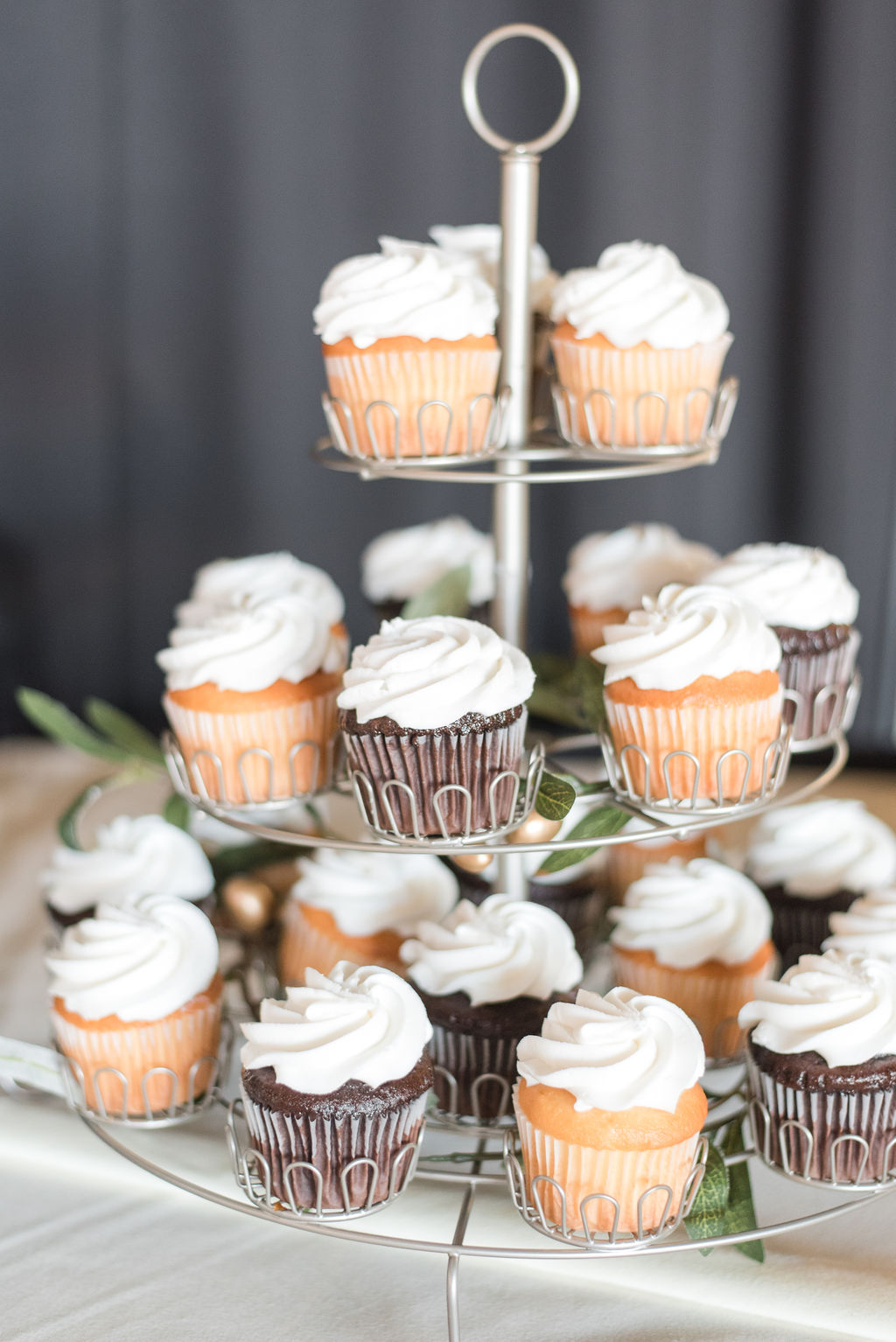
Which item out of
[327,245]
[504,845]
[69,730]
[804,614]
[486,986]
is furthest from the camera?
[327,245]

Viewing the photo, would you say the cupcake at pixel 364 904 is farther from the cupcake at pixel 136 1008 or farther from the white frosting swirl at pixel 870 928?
the white frosting swirl at pixel 870 928

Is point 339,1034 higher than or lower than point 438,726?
lower

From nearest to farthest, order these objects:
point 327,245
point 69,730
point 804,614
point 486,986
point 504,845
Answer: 1. point 504,845
2. point 486,986
3. point 804,614
4. point 69,730
5. point 327,245

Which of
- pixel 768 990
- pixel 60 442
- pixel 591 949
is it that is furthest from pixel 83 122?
pixel 768 990

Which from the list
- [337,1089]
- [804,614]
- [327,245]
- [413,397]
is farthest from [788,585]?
[327,245]

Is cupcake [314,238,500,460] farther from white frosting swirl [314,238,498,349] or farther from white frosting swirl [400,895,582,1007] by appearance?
white frosting swirl [400,895,582,1007]

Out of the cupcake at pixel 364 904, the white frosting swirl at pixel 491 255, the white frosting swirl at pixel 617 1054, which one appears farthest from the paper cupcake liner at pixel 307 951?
the white frosting swirl at pixel 491 255

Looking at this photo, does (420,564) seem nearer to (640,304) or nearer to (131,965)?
(640,304)
